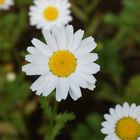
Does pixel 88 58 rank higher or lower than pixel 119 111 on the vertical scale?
higher

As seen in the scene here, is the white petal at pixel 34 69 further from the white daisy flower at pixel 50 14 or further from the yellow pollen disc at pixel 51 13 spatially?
the yellow pollen disc at pixel 51 13

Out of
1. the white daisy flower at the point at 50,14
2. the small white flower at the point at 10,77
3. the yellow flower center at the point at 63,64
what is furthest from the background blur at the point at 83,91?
the yellow flower center at the point at 63,64

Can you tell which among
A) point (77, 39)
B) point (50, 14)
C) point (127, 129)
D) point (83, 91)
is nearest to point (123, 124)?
point (127, 129)

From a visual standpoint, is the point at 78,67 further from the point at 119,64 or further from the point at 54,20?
the point at 119,64

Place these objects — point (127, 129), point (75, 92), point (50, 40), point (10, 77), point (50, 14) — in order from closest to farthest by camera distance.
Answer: point (75, 92)
point (50, 40)
point (127, 129)
point (50, 14)
point (10, 77)

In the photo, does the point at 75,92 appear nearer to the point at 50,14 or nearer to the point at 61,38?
the point at 61,38

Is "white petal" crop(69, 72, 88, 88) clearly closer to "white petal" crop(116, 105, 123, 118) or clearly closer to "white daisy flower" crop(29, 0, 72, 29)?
"white petal" crop(116, 105, 123, 118)

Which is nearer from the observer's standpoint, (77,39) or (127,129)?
(77,39)

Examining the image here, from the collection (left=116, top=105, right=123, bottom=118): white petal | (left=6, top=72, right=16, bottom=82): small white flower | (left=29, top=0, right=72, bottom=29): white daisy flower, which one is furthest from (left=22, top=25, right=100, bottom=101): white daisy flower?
(left=6, top=72, right=16, bottom=82): small white flower
